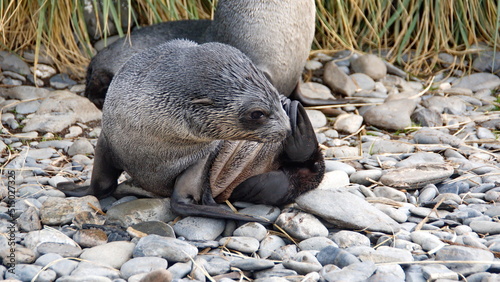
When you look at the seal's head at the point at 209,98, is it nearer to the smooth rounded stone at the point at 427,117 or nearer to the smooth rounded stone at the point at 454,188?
the smooth rounded stone at the point at 454,188

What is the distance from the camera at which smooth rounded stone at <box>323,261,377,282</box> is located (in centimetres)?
303

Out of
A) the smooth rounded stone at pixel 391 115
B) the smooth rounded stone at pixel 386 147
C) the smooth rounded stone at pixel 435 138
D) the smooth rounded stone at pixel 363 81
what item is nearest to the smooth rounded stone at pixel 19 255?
the smooth rounded stone at pixel 386 147

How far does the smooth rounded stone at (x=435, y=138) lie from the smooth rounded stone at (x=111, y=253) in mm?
2844

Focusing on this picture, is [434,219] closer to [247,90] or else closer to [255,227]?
[255,227]

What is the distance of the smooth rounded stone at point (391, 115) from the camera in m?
5.91

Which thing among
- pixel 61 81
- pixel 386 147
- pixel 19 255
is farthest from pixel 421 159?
pixel 61 81

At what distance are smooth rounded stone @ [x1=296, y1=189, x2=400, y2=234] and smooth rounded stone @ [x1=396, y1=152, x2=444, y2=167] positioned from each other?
3.56 ft

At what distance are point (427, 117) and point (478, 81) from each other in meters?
1.46

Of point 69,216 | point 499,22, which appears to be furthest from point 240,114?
point 499,22

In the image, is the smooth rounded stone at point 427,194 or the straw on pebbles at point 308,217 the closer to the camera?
the straw on pebbles at point 308,217

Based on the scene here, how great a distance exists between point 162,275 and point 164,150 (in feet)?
3.55

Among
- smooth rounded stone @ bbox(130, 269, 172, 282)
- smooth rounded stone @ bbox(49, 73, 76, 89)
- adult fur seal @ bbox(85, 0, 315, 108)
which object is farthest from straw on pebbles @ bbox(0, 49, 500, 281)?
smooth rounded stone @ bbox(49, 73, 76, 89)

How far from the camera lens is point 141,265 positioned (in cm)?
314

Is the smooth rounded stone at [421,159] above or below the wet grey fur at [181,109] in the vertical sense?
below
